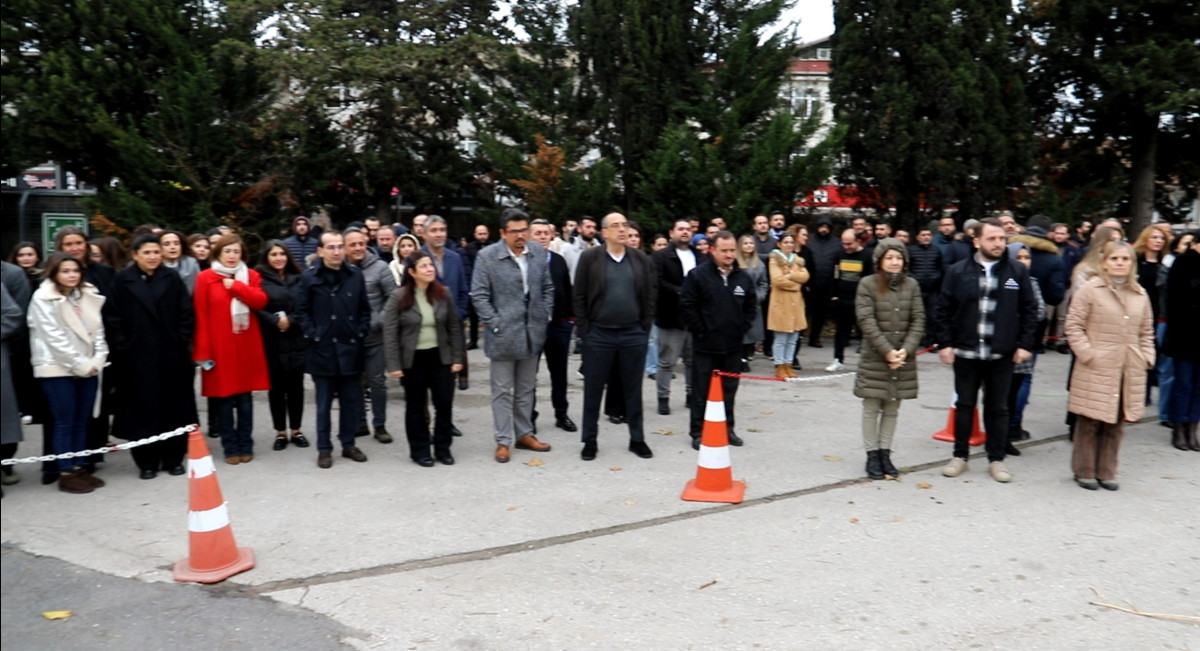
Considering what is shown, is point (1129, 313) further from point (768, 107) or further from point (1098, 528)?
point (768, 107)

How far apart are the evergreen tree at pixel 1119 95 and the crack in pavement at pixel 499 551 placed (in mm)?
13005

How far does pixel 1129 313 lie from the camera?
7.12m

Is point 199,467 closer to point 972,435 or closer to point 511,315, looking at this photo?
point 511,315

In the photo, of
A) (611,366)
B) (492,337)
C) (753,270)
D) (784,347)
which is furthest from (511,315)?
(784,347)

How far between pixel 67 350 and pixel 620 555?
425 cm

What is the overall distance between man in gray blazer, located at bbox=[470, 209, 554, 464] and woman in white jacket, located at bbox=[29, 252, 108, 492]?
110 inches

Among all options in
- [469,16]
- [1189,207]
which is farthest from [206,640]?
[1189,207]

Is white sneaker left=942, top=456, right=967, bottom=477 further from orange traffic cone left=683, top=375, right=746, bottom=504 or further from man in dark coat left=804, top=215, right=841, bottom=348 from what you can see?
man in dark coat left=804, top=215, right=841, bottom=348

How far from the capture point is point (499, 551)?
228 inches

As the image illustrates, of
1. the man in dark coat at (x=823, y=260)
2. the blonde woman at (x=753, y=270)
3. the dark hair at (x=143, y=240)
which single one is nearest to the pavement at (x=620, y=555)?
the dark hair at (x=143, y=240)

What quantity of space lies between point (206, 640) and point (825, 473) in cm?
462

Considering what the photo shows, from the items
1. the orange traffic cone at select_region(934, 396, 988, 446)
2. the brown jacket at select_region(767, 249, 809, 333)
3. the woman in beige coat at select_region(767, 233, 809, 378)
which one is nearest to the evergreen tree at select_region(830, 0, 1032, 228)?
the woman in beige coat at select_region(767, 233, 809, 378)

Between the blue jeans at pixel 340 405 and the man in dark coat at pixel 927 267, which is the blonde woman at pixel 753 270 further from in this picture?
the blue jeans at pixel 340 405

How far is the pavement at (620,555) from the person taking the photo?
4688 millimetres
